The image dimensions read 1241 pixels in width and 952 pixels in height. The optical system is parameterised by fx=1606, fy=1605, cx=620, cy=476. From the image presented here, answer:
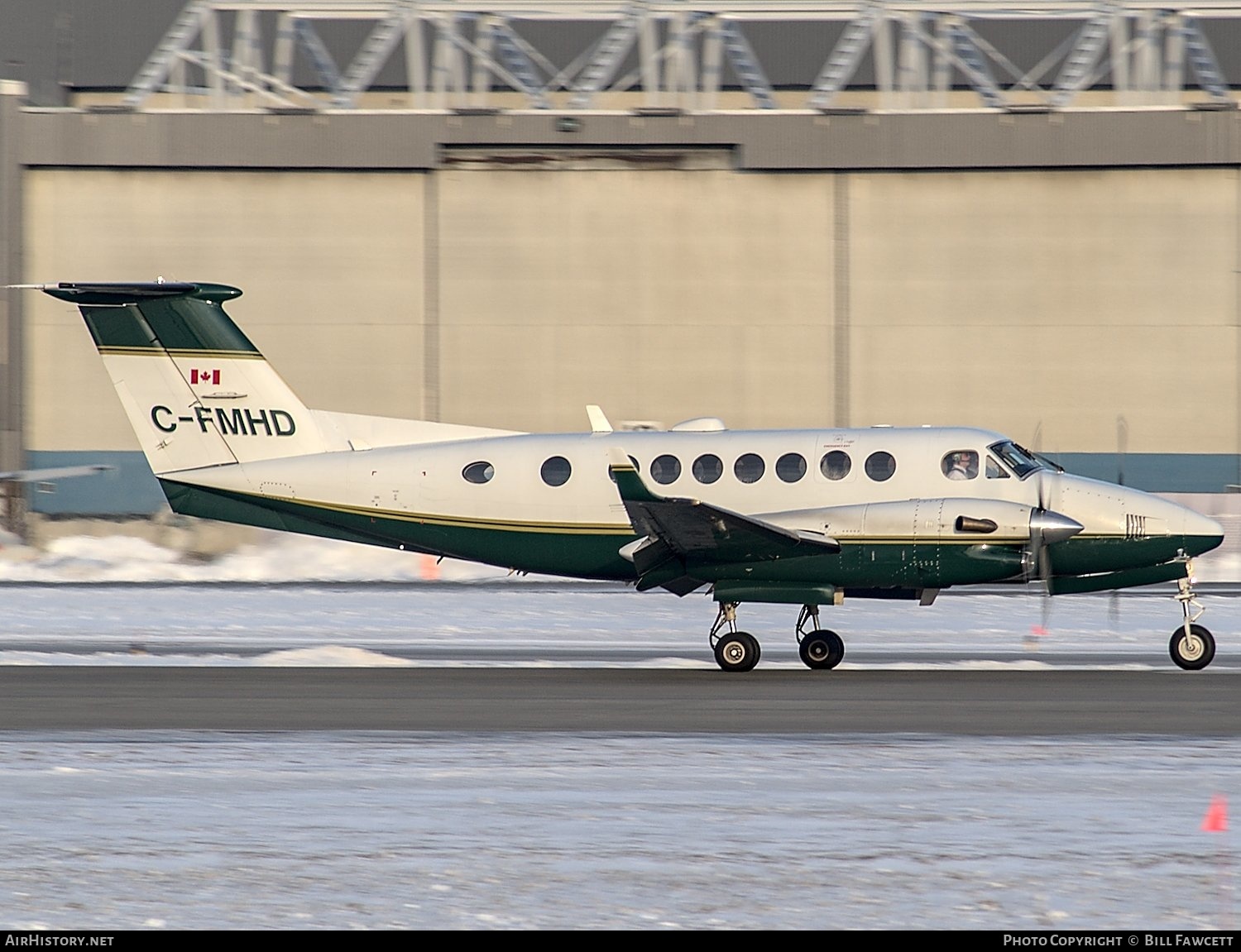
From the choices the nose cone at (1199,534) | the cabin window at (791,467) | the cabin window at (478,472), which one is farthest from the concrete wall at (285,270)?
the nose cone at (1199,534)

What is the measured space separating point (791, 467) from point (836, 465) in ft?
1.62

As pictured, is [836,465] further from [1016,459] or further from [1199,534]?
[1199,534]

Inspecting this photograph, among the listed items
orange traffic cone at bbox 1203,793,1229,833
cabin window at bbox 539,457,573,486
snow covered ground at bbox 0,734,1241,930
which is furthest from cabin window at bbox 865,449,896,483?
orange traffic cone at bbox 1203,793,1229,833

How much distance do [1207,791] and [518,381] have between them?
27792mm

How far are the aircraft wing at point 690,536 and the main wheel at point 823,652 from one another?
0.97m

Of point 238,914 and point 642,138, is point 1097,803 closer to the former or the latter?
point 238,914

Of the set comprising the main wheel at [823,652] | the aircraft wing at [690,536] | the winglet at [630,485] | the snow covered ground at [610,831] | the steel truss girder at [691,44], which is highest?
the steel truss girder at [691,44]

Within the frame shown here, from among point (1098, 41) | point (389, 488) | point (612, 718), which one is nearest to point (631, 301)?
point (1098, 41)

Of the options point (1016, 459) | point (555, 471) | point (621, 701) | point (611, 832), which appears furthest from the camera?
point (555, 471)

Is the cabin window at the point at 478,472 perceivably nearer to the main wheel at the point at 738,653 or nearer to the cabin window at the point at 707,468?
the cabin window at the point at 707,468

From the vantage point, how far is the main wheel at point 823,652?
55.7 feet

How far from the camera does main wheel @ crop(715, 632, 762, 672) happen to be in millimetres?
16828

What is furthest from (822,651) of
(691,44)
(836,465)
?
(691,44)

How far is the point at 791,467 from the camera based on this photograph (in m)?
17.5
